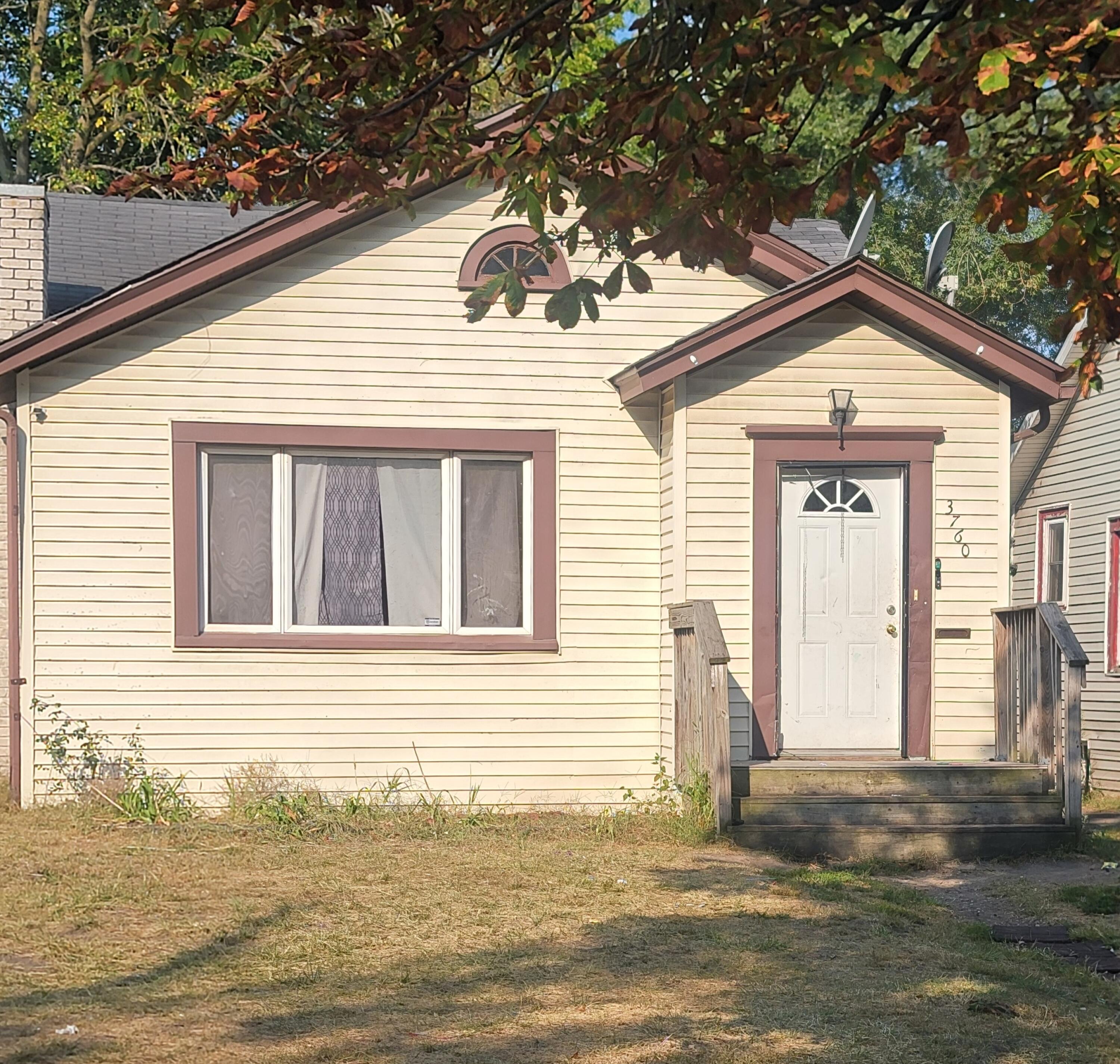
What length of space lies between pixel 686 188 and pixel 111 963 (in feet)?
14.3

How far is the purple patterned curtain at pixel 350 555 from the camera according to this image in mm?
11906

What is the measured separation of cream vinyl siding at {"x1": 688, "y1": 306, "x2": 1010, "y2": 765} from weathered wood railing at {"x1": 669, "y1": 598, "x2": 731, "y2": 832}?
41cm

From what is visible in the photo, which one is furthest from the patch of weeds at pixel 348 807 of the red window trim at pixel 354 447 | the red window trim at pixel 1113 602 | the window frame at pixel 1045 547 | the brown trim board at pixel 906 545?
the window frame at pixel 1045 547

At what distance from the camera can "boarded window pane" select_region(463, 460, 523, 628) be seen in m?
12.0

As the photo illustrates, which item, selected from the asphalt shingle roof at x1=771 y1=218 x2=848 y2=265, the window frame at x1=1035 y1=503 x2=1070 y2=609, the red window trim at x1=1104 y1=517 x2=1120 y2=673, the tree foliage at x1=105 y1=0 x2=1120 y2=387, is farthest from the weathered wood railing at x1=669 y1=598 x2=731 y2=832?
the window frame at x1=1035 y1=503 x2=1070 y2=609

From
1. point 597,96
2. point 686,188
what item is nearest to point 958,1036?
point 686,188

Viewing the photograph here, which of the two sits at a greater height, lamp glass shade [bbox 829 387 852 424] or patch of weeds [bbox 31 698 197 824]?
lamp glass shade [bbox 829 387 852 424]

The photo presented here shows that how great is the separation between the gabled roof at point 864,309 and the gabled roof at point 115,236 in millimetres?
4717

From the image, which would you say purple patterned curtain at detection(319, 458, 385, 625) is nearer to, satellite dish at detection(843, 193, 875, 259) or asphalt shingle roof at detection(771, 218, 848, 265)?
satellite dish at detection(843, 193, 875, 259)

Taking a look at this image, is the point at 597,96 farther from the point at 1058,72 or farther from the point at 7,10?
the point at 7,10

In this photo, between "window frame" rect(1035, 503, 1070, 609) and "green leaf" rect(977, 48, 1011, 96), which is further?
"window frame" rect(1035, 503, 1070, 609)

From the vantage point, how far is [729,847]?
10398 mm

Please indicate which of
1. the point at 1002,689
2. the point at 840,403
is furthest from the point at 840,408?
the point at 1002,689

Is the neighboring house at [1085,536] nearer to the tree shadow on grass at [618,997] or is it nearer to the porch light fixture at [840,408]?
the porch light fixture at [840,408]
